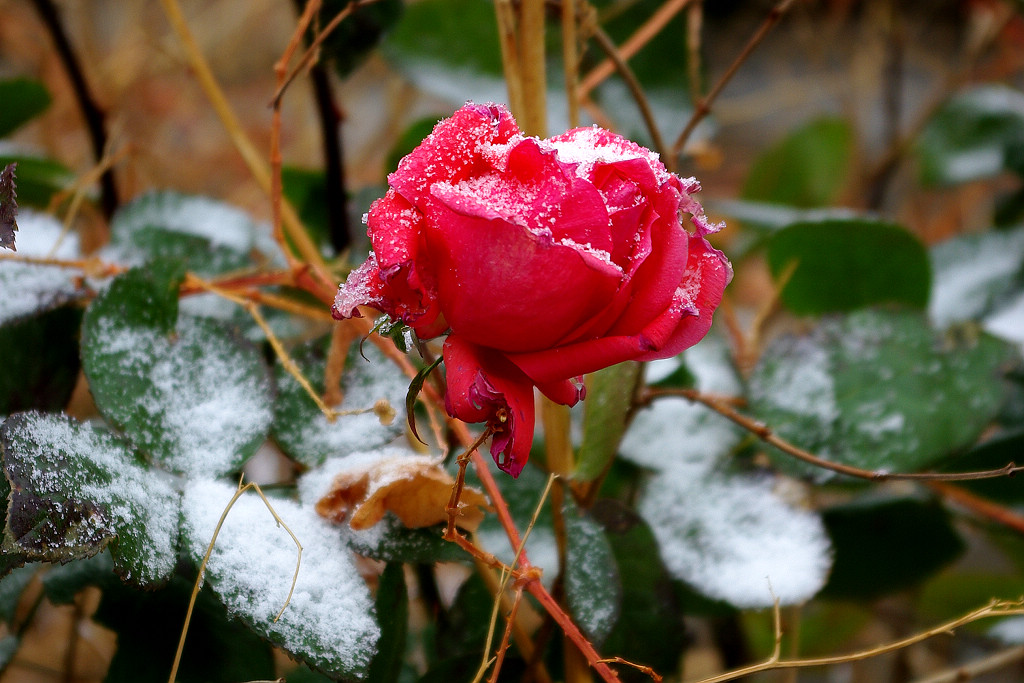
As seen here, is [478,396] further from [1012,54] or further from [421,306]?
[1012,54]

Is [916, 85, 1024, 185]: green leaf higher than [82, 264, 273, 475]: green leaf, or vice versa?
[916, 85, 1024, 185]: green leaf

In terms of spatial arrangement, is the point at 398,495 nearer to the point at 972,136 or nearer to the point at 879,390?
the point at 879,390

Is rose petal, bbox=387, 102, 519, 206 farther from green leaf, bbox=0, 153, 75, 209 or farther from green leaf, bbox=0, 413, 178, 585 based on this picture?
green leaf, bbox=0, 153, 75, 209

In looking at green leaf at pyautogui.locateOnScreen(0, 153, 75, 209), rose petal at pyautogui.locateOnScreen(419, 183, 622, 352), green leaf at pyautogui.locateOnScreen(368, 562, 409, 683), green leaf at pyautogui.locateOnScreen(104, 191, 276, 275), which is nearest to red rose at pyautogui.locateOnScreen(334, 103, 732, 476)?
rose petal at pyautogui.locateOnScreen(419, 183, 622, 352)

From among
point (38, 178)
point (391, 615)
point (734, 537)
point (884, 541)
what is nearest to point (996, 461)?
point (884, 541)

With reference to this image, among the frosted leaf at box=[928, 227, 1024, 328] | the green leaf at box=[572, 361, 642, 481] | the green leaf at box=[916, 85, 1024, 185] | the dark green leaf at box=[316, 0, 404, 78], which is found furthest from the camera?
the green leaf at box=[916, 85, 1024, 185]

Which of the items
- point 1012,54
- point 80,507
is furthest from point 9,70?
point 1012,54
